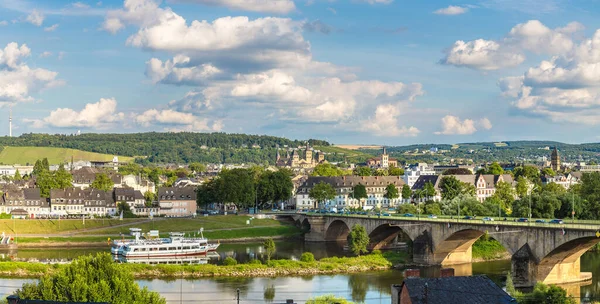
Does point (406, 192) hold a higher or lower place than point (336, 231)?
higher

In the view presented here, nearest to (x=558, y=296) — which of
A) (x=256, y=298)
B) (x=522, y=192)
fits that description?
(x=256, y=298)

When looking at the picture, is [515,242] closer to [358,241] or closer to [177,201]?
[358,241]

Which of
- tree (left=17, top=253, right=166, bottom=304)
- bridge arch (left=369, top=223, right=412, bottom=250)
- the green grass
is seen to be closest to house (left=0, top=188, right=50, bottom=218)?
bridge arch (left=369, top=223, right=412, bottom=250)

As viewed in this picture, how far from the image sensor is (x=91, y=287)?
147 ft

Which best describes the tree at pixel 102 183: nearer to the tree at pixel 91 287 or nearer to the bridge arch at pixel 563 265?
the bridge arch at pixel 563 265

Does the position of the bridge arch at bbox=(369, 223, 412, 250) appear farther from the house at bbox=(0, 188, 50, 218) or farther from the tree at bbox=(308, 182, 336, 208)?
the house at bbox=(0, 188, 50, 218)

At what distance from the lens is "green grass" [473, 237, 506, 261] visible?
88375 millimetres

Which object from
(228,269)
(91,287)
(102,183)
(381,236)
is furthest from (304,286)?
(102,183)

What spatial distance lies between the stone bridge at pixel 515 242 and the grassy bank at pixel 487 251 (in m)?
2.28

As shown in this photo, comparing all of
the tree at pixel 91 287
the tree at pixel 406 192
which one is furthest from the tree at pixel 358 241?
the tree at pixel 406 192

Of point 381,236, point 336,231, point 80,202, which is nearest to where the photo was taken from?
point 381,236

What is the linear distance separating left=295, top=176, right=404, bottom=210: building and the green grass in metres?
68.6

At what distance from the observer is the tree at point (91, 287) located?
43594 millimetres

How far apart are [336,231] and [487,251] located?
1317 inches
